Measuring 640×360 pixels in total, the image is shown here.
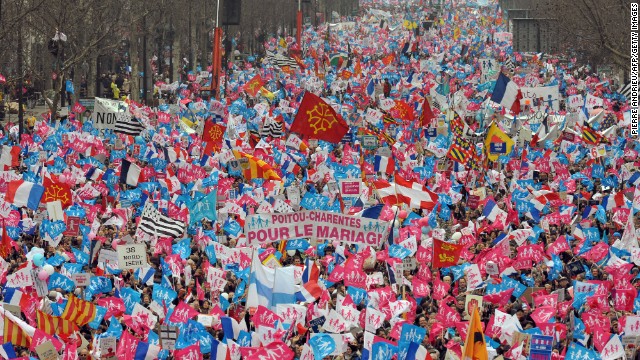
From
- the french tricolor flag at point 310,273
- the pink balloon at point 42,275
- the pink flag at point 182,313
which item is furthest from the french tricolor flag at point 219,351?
the pink balloon at point 42,275

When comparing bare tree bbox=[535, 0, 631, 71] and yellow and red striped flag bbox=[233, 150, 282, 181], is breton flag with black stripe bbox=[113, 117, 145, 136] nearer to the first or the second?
yellow and red striped flag bbox=[233, 150, 282, 181]

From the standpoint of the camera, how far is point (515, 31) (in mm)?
72938

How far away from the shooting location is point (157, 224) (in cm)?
2314

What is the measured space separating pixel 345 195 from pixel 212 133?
793 cm

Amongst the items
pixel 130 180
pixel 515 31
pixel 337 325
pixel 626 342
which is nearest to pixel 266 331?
pixel 337 325

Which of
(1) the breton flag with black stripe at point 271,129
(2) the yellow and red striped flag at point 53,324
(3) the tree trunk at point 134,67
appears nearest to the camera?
(2) the yellow and red striped flag at point 53,324

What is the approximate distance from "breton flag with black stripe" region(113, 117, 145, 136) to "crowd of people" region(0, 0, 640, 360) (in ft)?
0.16

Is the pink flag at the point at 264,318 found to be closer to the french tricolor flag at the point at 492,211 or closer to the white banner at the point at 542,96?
the french tricolor flag at the point at 492,211

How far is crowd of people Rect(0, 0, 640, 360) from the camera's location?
17719mm

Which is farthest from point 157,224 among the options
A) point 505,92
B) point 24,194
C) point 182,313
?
point 505,92

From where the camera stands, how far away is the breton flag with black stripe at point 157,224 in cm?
2300

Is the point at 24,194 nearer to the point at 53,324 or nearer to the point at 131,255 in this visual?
the point at 131,255

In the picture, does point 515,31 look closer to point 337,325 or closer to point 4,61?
point 4,61

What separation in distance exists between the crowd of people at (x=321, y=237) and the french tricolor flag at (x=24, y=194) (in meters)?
0.04
